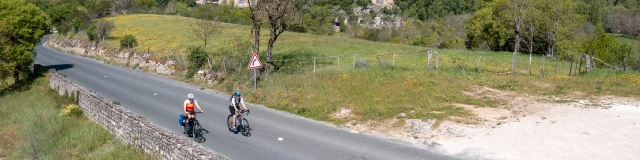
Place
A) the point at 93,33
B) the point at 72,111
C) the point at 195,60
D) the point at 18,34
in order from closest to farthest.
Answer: the point at 72,111
the point at 195,60
the point at 18,34
the point at 93,33

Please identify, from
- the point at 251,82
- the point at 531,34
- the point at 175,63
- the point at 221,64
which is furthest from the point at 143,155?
the point at 531,34

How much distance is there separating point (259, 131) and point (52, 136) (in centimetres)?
762

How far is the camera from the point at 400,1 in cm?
17575

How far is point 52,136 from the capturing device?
54.1ft

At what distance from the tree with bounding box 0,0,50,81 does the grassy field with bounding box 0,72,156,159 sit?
266 inches

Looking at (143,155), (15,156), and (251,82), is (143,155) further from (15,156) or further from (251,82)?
(251,82)

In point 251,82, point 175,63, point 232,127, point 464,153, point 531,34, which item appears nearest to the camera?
point 464,153

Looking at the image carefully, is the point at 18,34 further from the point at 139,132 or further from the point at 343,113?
the point at 343,113

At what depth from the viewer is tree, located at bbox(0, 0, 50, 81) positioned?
28281 millimetres

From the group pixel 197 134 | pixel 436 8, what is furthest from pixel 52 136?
pixel 436 8

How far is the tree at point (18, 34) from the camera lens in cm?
2828

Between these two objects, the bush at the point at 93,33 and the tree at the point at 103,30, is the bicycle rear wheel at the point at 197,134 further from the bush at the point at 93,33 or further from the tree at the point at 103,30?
the bush at the point at 93,33

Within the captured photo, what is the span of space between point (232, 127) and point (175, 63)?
17487 mm

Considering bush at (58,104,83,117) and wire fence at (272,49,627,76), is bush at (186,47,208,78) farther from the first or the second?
bush at (58,104,83,117)
